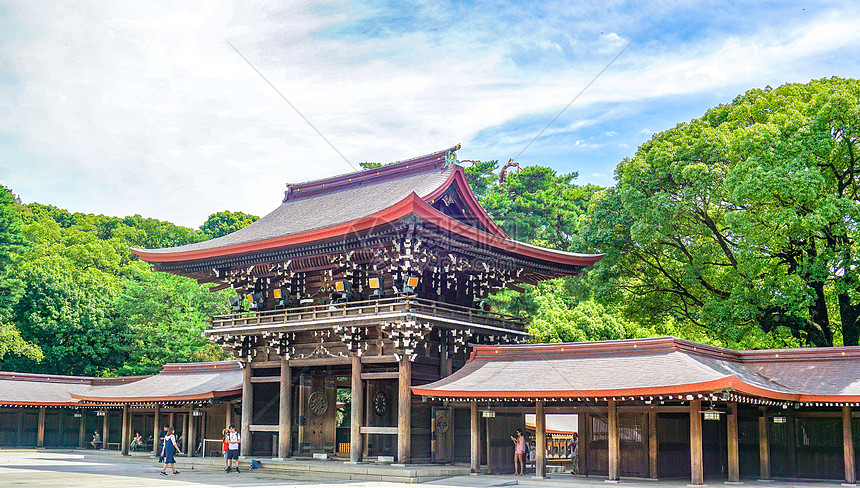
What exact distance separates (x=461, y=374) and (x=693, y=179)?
1316 centimetres

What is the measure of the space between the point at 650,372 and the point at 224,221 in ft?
243

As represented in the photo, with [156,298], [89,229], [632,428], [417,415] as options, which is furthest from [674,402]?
[89,229]

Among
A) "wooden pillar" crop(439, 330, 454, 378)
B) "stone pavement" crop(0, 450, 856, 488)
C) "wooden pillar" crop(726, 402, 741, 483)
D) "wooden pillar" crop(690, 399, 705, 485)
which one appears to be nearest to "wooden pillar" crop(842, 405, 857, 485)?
"stone pavement" crop(0, 450, 856, 488)

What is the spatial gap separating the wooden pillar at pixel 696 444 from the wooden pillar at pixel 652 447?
86.8 inches

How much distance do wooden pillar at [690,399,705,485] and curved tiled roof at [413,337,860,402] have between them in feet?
3.35

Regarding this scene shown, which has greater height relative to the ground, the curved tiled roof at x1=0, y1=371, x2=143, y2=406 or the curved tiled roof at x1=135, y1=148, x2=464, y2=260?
the curved tiled roof at x1=135, y1=148, x2=464, y2=260

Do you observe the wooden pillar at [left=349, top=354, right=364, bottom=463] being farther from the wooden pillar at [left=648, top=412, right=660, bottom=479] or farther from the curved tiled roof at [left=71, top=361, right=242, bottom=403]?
the wooden pillar at [left=648, top=412, right=660, bottom=479]

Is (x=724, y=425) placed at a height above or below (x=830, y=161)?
below

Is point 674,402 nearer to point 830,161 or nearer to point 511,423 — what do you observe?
point 511,423

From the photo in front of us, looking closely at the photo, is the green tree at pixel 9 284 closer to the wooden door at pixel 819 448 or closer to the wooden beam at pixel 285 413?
the wooden beam at pixel 285 413

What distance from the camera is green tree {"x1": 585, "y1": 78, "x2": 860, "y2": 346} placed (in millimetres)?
28562

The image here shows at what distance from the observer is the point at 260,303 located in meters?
31.7

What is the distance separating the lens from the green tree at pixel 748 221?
93.7 feet

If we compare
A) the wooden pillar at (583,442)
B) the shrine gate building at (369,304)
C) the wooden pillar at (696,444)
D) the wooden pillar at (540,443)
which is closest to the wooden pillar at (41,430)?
the shrine gate building at (369,304)
